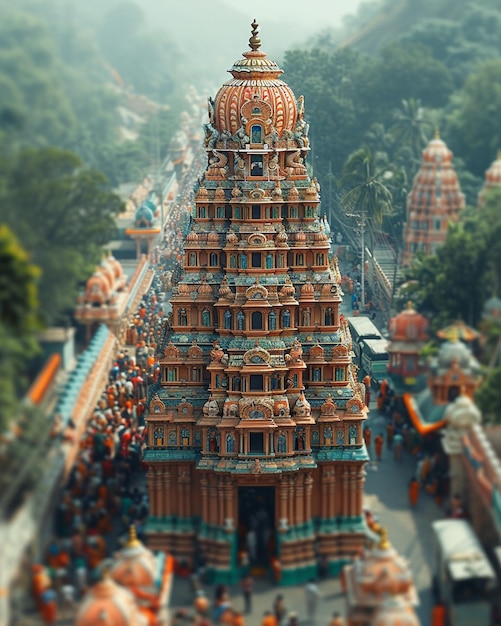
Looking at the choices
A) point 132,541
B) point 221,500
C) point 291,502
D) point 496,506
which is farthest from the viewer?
point 291,502

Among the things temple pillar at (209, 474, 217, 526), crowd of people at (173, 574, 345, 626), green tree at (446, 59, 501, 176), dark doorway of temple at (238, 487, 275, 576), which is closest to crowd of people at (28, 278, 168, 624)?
temple pillar at (209, 474, 217, 526)

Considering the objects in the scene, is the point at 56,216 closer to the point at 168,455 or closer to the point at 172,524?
the point at 168,455

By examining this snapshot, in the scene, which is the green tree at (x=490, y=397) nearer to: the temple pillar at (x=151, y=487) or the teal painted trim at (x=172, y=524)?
the teal painted trim at (x=172, y=524)

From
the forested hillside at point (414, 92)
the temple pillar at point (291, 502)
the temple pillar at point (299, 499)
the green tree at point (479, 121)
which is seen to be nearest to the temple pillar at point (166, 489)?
the temple pillar at point (291, 502)

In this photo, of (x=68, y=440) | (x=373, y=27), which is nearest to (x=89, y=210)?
(x=68, y=440)

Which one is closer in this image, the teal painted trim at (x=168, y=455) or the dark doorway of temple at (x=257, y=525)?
the dark doorway of temple at (x=257, y=525)

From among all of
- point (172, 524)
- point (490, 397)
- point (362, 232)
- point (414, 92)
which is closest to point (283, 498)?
point (172, 524)

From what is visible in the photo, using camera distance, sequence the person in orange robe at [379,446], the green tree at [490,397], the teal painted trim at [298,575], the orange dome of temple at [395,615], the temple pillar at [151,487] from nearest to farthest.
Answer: the orange dome of temple at [395,615]
the green tree at [490,397]
the teal painted trim at [298,575]
the temple pillar at [151,487]
the person in orange robe at [379,446]
